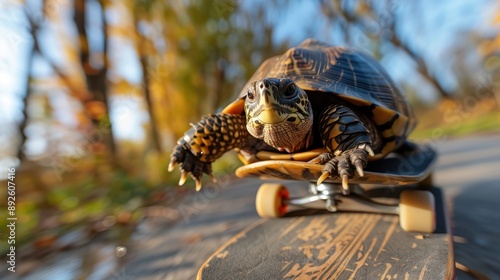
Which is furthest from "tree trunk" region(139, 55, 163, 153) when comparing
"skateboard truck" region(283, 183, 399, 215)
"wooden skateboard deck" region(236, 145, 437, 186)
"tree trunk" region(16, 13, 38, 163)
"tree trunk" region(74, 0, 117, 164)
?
"wooden skateboard deck" region(236, 145, 437, 186)

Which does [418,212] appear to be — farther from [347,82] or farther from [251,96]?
[251,96]

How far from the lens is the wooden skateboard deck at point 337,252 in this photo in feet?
2.44

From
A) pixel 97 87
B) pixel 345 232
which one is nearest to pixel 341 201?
pixel 345 232

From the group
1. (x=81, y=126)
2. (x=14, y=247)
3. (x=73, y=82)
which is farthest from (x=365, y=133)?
(x=73, y=82)

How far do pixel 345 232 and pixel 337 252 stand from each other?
161 mm

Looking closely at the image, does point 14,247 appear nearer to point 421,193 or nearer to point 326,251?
point 326,251

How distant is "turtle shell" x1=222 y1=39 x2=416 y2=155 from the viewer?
36.0 inches

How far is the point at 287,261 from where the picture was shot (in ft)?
2.71

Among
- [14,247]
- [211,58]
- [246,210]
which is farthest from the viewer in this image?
[211,58]

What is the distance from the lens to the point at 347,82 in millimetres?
957

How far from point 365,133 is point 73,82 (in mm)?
4149

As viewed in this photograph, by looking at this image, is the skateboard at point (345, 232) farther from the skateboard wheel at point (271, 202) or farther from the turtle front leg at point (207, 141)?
the turtle front leg at point (207, 141)

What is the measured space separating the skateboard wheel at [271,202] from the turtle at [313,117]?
9.9 inches

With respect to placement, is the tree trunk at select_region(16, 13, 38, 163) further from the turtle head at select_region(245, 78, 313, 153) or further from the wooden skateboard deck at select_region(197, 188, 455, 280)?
the turtle head at select_region(245, 78, 313, 153)
